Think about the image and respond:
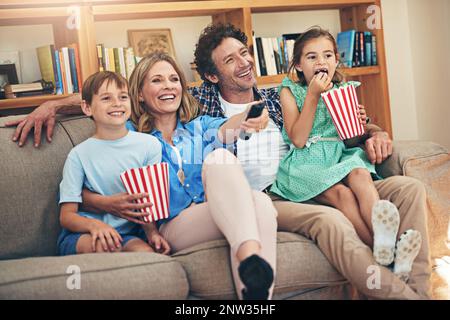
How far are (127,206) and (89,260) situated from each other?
0.70 feet

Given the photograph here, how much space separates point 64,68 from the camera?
3311 millimetres

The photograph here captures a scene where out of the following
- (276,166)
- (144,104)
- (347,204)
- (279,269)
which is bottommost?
(279,269)

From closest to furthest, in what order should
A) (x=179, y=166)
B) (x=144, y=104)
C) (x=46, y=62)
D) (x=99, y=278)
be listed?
(x=99, y=278) < (x=179, y=166) < (x=144, y=104) < (x=46, y=62)

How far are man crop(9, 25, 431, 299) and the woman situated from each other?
19 centimetres

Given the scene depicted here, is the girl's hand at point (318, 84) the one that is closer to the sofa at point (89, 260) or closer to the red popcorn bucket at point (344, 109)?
the red popcorn bucket at point (344, 109)

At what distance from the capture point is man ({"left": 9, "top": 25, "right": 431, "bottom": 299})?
189cm

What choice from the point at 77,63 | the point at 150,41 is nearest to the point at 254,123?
the point at 77,63

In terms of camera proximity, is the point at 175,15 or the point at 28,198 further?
the point at 175,15

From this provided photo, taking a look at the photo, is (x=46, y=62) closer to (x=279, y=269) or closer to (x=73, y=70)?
(x=73, y=70)

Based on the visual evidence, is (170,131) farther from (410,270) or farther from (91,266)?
(410,270)

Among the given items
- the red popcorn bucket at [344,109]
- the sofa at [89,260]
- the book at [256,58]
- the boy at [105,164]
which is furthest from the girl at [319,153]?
the book at [256,58]

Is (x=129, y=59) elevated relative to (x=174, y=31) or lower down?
lower down

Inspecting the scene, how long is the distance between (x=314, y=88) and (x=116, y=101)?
2.33ft
